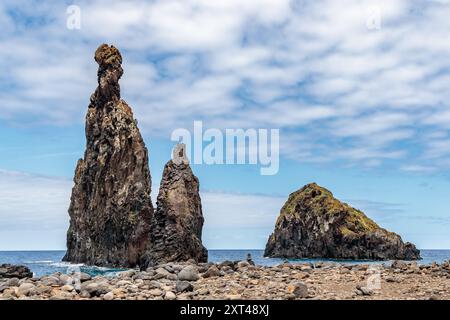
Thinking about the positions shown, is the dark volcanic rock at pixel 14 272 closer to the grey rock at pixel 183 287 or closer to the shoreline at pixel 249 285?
the shoreline at pixel 249 285

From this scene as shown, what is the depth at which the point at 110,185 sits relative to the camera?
10944 cm

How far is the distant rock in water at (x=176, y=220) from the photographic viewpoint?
56.0 m

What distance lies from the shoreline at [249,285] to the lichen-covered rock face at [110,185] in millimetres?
71945

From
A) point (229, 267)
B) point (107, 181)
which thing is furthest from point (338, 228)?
point (229, 267)

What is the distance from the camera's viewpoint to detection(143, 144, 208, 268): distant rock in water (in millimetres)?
56000

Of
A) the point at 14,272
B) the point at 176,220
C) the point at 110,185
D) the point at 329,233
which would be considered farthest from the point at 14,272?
the point at 329,233

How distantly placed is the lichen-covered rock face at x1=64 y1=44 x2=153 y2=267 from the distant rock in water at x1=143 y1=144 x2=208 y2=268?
114ft

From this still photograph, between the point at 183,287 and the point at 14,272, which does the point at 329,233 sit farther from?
the point at 183,287

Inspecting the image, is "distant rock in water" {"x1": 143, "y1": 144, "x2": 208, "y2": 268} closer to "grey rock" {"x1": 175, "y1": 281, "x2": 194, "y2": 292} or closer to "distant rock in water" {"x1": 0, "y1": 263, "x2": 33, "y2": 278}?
"distant rock in water" {"x1": 0, "y1": 263, "x2": 33, "y2": 278}

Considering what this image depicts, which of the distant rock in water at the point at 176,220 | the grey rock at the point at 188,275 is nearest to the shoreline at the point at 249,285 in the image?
the grey rock at the point at 188,275

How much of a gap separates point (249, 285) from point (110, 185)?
91669 millimetres

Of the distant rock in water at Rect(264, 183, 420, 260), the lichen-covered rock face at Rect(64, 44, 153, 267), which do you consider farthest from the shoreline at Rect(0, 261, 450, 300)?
the distant rock in water at Rect(264, 183, 420, 260)
